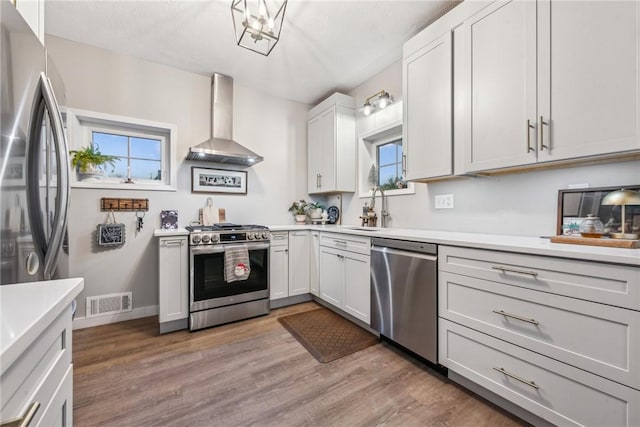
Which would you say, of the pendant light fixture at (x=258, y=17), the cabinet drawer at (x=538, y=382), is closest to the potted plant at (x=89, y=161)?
the pendant light fixture at (x=258, y=17)

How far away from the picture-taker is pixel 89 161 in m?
2.48

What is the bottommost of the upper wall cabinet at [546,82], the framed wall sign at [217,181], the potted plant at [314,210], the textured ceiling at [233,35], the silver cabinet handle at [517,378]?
the silver cabinet handle at [517,378]

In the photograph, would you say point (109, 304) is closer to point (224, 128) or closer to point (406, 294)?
point (224, 128)

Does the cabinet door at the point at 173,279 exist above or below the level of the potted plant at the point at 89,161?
below

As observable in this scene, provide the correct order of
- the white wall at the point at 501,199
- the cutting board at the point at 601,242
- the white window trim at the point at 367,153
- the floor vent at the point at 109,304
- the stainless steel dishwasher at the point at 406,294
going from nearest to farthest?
the cutting board at the point at 601,242 → the white wall at the point at 501,199 → the stainless steel dishwasher at the point at 406,294 → the floor vent at the point at 109,304 → the white window trim at the point at 367,153

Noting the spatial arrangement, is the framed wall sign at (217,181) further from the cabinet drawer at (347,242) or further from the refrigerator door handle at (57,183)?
the refrigerator door handle at (57,183)

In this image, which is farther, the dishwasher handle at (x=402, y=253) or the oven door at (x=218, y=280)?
the oven door at (x=218, y=280)

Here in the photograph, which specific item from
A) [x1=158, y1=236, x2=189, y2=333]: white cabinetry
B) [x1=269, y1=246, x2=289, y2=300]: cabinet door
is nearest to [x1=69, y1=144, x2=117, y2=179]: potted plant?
[x1=158, y1=236, x2=189, y2=333]: white cabinetry

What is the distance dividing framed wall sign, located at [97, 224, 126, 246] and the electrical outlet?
122 inches

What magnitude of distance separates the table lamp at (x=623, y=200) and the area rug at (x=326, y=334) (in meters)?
1.68

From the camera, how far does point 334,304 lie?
8.86ft

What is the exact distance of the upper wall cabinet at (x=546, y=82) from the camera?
1257 mm

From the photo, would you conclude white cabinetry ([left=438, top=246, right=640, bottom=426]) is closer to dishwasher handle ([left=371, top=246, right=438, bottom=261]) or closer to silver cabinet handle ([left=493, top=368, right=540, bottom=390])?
silver cabinet handle ([left=493, top=368, right=540, bottom=390])

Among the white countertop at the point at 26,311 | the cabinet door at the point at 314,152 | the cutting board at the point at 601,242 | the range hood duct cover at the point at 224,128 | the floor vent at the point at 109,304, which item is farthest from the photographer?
the cabinet door at the point at 314,152
